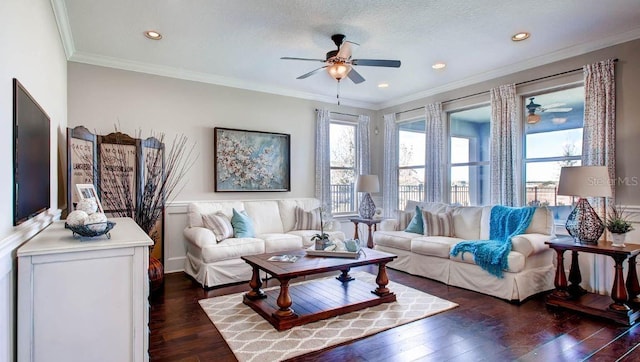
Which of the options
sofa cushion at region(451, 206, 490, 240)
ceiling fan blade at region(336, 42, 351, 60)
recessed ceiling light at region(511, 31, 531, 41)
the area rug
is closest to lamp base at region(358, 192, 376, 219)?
sofa cushion at region(451, 206, 490, 240)

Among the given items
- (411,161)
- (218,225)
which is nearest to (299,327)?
(218,225)

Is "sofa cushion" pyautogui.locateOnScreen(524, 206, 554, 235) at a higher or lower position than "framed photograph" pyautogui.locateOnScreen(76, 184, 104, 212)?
lower

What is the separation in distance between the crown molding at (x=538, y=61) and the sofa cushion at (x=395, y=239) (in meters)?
2.32

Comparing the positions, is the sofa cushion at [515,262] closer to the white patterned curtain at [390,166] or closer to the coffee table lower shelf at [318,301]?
the coffee table lower shelf at [318,301]

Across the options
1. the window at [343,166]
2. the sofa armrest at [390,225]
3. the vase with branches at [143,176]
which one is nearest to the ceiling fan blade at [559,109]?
the sofa armrest at [390,225]

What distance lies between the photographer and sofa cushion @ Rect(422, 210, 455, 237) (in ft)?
15.6

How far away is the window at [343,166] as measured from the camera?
20.8 ft

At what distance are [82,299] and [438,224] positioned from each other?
13.4 ft

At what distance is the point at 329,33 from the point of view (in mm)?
3551

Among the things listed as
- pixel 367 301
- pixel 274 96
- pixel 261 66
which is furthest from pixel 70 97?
pixel 367 301

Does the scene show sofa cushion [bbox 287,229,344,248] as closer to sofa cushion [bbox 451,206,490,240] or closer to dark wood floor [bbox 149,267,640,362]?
sofa cushion [bbox 451,206,490,240]

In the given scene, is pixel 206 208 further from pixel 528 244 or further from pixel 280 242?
pixel 528 244

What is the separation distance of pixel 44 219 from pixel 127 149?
7.04ft

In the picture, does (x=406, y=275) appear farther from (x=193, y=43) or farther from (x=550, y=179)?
(x=193, y=43)
